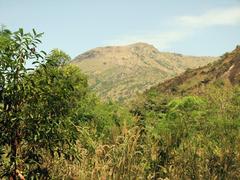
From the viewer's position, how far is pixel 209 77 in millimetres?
91812

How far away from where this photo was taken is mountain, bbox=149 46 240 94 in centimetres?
8319

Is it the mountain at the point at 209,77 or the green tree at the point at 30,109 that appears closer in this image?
the green tree at the point at 30,109

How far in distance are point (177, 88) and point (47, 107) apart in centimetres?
8843

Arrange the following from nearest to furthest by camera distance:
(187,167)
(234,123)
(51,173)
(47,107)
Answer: (47,107)
(51,173)
(187,167)
(234,123)

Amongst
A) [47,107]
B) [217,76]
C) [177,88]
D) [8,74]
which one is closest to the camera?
[8,74]

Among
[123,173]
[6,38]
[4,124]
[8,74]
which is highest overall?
[6,38]

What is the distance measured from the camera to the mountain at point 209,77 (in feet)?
273

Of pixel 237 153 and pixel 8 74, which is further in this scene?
pixel 237 153

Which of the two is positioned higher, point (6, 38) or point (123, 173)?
point (6, 38)

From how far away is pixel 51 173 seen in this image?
35.5ft

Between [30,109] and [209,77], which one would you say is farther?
[209,77]

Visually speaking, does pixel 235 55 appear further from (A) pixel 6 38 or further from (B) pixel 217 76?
(A) pixel 6 38

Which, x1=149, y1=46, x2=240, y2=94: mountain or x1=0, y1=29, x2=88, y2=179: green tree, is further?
x1=149, y1=46, x2=240, y2=94: mountain

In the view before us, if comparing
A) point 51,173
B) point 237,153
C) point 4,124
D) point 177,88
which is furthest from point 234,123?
point 177,88
